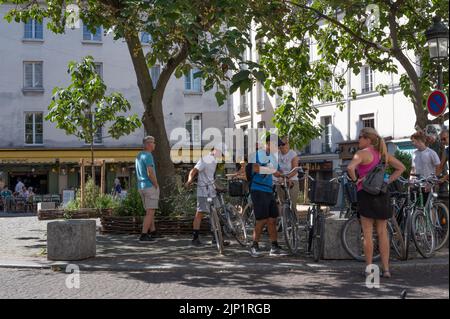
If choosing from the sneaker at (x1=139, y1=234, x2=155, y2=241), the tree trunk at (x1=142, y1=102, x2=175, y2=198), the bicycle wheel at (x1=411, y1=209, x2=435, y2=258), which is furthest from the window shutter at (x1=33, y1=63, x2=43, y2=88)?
the bicycle wheel at (x1=411, y1=209, x2=435, y2=258)

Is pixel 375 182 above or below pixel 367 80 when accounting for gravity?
below

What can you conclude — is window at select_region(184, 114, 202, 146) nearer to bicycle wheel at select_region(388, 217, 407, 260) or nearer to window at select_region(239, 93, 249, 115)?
window at select_region(239, 93, 249, 115)

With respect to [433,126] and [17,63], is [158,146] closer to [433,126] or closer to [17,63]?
[433,126]

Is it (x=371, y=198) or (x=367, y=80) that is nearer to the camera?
(x=371, y=198)

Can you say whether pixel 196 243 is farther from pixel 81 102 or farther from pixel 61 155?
pixel 61 155

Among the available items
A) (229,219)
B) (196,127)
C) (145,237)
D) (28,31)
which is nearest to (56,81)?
(28,31)

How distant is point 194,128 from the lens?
3947 centimetres

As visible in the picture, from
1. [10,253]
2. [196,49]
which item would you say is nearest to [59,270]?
[10,253]

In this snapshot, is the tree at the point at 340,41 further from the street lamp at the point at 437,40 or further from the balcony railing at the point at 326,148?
the balcony railing at the point at 326,148

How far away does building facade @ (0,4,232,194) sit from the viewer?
119 feet

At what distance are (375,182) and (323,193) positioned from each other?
4.31 feet

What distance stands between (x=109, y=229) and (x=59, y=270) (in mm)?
4229

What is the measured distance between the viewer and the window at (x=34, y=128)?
120 feet
